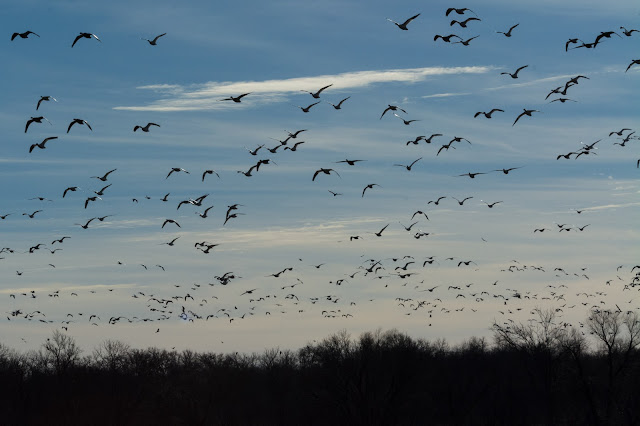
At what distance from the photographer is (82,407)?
82312 mm

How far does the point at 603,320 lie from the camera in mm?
88438

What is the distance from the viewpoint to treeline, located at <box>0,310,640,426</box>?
82.4 m

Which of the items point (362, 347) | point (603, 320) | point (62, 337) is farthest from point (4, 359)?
point (603, 320)

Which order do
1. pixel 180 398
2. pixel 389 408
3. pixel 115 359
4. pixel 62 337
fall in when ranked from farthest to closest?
pixel 115 359, pixel 62 337, pixel 180 398, pixel 389 408

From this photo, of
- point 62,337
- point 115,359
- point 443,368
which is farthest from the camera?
point 115,359

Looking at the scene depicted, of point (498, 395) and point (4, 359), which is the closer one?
point (498, 395)

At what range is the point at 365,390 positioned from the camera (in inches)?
3248

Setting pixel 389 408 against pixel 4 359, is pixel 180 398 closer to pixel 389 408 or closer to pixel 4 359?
pixel 389 408

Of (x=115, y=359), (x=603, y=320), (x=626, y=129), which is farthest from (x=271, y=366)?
(x=626, y=129)

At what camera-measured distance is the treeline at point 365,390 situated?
82.4m

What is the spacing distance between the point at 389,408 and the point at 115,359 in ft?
182

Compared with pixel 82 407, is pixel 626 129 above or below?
above

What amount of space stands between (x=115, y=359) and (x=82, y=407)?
4100 cm

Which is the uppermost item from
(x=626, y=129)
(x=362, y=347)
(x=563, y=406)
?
(x=626, y=129)
